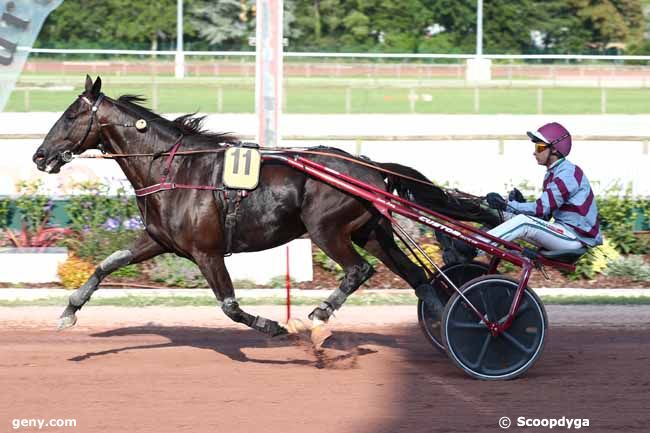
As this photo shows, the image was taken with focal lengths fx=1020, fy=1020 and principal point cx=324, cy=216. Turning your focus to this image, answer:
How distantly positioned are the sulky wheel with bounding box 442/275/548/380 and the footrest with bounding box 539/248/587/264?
10.6 inches

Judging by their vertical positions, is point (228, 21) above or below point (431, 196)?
above

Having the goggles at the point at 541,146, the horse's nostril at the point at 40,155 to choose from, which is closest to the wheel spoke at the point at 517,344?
the goggles at the point at 541,146

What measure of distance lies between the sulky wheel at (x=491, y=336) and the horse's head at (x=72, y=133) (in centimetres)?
263

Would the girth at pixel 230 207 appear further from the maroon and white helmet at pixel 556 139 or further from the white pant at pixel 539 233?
the maroon and white helmet at pixel 556 139

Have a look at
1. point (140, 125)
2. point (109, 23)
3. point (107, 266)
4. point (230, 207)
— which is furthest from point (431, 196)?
point (109, 23)

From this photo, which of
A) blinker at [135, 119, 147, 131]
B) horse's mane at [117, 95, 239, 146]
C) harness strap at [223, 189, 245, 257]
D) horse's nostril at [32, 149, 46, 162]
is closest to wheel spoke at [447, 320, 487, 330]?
harness strap at [223, 189, 245, 257]

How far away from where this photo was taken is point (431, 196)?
277 inches

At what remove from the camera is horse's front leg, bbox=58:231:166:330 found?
22.4 ft

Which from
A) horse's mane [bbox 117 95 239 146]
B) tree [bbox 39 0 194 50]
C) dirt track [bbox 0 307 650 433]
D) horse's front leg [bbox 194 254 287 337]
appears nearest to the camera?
dirt track [bbox 0 307 650 433]

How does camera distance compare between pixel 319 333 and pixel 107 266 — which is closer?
→ pixel 319 333

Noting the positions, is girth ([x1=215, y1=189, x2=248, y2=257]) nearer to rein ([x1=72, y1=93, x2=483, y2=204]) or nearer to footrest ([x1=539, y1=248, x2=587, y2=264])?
rein ([x1=72, y1=93, x2=483, y2=204])

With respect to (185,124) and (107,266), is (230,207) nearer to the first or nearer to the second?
(185,124)

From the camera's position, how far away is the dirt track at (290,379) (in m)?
5.61

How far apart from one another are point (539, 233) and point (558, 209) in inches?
8.6
